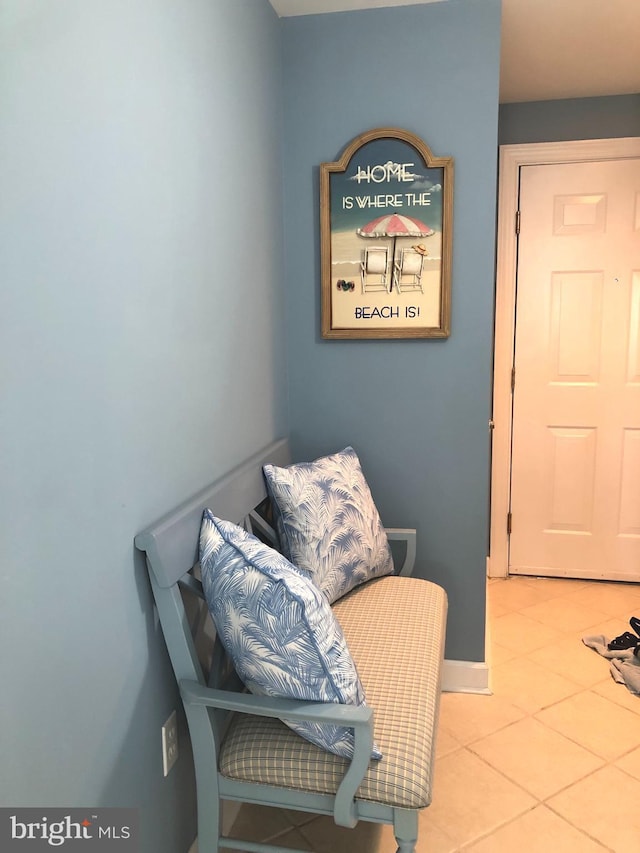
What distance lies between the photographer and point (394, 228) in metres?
2.34

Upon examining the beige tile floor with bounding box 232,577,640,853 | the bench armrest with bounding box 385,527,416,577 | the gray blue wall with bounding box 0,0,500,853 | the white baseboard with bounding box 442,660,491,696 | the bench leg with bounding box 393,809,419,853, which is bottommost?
the beige tile floor with bounding box 232,577,640,853

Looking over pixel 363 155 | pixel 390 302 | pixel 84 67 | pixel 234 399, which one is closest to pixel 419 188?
pixel 363 155

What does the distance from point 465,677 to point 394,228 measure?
1.68 metres

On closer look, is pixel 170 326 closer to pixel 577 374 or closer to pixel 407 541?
pixel 407 541

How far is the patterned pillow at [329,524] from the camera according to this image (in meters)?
1.97

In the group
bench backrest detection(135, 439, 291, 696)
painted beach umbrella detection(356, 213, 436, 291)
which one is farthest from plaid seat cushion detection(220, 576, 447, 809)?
painted beach umbrella detection(356, 213, 436, 291)

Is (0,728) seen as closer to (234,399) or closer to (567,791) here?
(234,399)

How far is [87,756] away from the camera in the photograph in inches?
46.8

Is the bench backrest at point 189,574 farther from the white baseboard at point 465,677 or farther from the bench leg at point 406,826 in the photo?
the white baseboard at point 465,677

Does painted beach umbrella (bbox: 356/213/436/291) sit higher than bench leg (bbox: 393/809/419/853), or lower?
higher

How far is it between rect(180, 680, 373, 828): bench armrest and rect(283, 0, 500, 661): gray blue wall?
3.98ft

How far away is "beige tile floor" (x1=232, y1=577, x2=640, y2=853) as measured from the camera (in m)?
1.77

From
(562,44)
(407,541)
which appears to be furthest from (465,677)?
(562,44)

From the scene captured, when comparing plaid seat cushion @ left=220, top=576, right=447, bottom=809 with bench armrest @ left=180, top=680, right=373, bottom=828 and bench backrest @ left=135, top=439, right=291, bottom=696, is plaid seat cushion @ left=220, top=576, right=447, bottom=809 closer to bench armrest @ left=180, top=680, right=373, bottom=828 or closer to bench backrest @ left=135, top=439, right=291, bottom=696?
bench armrest @ left=180, top=680, right=373, bottom=828
